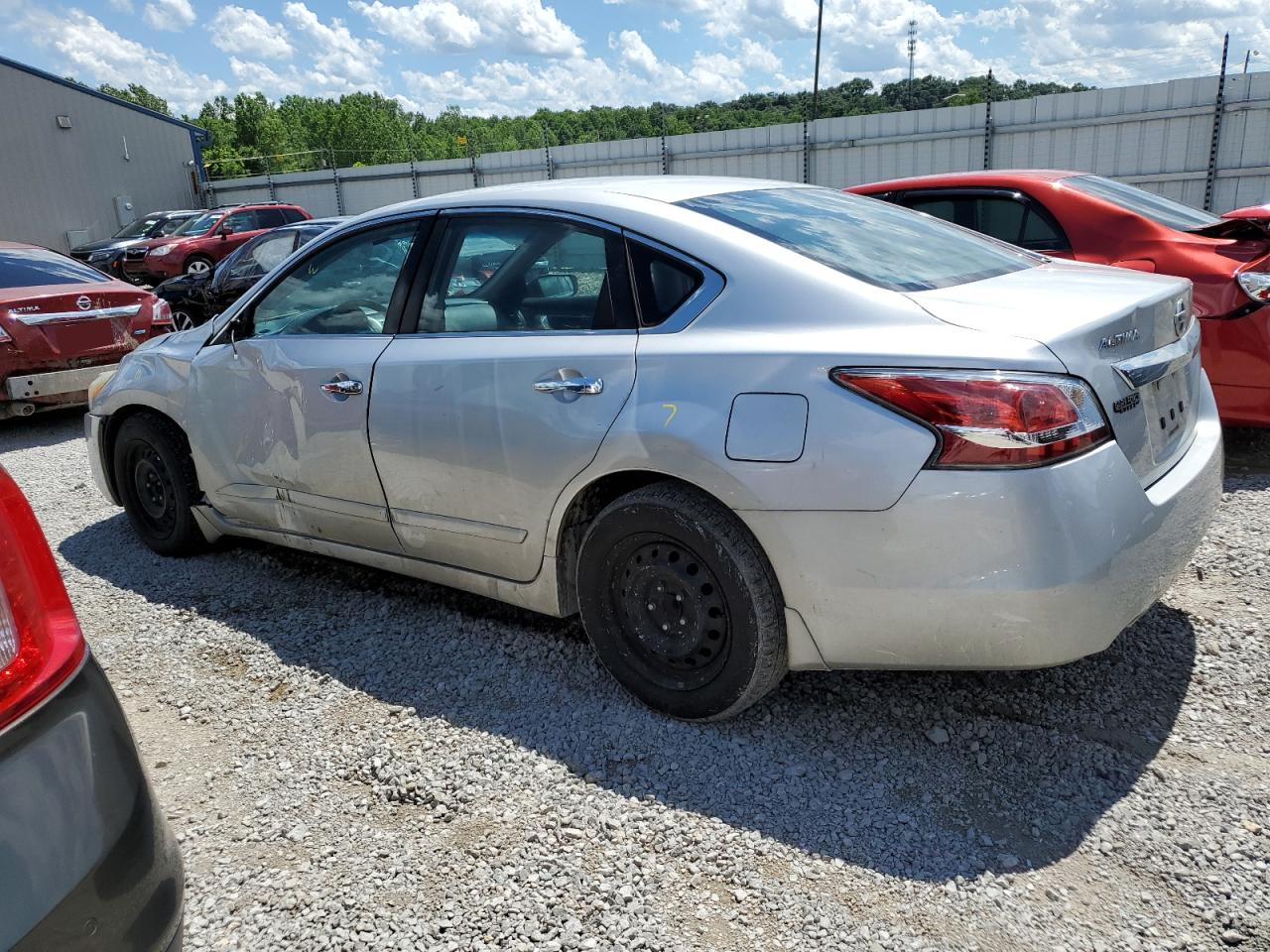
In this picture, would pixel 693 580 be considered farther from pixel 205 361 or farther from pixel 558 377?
pixel 205 361

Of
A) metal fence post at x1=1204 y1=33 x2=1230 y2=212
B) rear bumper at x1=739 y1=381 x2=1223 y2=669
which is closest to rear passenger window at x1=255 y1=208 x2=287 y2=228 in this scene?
metal fence post at x1=1204 y1=33 x2=1230 y2=212

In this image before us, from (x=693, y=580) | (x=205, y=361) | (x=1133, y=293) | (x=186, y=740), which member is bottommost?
(x=186, y=740)

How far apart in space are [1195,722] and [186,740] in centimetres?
309

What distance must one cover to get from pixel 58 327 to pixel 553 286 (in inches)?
252

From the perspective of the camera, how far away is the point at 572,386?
2961 mm

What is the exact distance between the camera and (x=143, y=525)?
A: 4.86m

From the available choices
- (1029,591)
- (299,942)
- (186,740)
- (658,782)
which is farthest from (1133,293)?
(186,740)

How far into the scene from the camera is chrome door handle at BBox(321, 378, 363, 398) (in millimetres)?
3553

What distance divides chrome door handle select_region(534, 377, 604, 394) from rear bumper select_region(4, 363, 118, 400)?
6.26 meters

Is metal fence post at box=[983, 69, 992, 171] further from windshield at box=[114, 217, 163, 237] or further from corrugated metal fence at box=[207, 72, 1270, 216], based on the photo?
windshield at box=[114, 217, 163, 237]

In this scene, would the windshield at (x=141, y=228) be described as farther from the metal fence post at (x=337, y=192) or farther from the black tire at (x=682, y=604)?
the black tire at (x=682, y=604)

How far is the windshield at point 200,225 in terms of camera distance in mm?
20175

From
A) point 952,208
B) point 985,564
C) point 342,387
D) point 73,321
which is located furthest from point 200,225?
point 985,564

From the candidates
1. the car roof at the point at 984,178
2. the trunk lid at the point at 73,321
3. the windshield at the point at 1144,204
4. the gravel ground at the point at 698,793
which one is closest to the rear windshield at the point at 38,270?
the trunk lid at the point at 73,321
